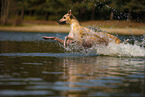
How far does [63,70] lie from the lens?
13352 mm

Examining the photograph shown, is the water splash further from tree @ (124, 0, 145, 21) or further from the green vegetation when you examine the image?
tree @ (124, 0, 145, 21)

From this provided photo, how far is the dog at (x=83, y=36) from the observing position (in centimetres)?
1880

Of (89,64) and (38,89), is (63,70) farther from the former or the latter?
(38,89)

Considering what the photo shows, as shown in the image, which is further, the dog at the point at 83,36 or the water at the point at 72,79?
the dog at the point at 83,36

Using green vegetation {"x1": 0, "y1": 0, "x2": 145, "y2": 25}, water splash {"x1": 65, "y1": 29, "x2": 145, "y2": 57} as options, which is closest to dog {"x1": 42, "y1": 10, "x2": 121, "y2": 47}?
water splash {"x1": 65, "y1": 29, "x2": 145, "y2": 57}

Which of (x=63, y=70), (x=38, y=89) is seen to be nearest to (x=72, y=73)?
(x=63, y=70)

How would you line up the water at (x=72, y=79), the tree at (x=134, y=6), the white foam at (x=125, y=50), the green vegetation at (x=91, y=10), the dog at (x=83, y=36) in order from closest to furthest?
the water at (x=72, y=79), the dog at (x=83, y=36), the white foam at (x=125, y=50), the green vegetation at (x=91, y=10), the tree at (x=134, y=6)

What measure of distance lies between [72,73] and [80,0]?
51170mm

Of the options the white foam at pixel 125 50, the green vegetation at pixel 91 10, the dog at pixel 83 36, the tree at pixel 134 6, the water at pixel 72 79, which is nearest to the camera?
the water at pixel 72 79

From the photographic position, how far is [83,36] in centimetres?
1897

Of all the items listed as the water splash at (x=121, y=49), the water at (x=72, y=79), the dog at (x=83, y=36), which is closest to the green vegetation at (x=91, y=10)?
the water splash at (x=121, y=49)

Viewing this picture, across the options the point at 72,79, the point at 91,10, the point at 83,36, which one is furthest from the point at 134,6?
the point at 72,79

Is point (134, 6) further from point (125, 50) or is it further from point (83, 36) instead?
A: point (83, 36)

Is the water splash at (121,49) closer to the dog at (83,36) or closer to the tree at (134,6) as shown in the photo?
the dog at (83,36)
